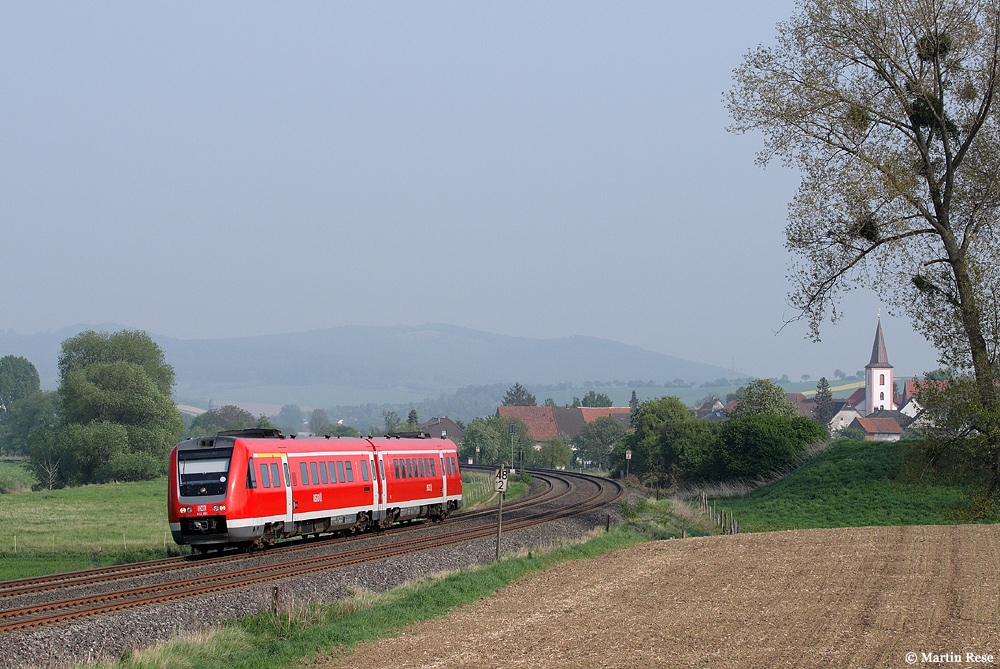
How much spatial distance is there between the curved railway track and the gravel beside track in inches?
20.8

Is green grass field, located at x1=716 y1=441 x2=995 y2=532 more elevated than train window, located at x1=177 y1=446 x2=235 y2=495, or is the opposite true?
train window, located at x1=177 y1=446 x2=235 y2=495

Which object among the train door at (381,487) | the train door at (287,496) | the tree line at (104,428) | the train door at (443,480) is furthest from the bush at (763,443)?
the tree line at (104,428)

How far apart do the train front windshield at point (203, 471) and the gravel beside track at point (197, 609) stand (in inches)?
90.2

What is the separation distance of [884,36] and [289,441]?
20.2 meters

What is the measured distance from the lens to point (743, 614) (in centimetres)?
1562

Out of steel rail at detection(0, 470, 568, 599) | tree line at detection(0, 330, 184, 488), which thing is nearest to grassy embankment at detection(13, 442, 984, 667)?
steel rail at detection(0, 470, 568, 599)

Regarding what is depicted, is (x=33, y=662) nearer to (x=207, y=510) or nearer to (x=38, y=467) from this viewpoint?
(x=207, y=510)

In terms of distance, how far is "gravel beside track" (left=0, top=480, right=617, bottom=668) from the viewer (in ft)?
48.8

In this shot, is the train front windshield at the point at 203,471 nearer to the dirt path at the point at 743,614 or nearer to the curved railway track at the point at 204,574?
the curved railway track at the point at 204,574

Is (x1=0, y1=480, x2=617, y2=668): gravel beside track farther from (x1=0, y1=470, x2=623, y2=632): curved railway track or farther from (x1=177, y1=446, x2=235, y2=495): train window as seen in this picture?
(x1=177, y1=446, x2=235, y2=495): train window

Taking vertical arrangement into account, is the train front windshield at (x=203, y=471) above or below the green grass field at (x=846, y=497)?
above

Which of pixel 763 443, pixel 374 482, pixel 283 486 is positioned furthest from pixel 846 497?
pixel 283 486

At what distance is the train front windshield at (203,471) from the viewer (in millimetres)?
26141

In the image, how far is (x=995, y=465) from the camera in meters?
23.3
